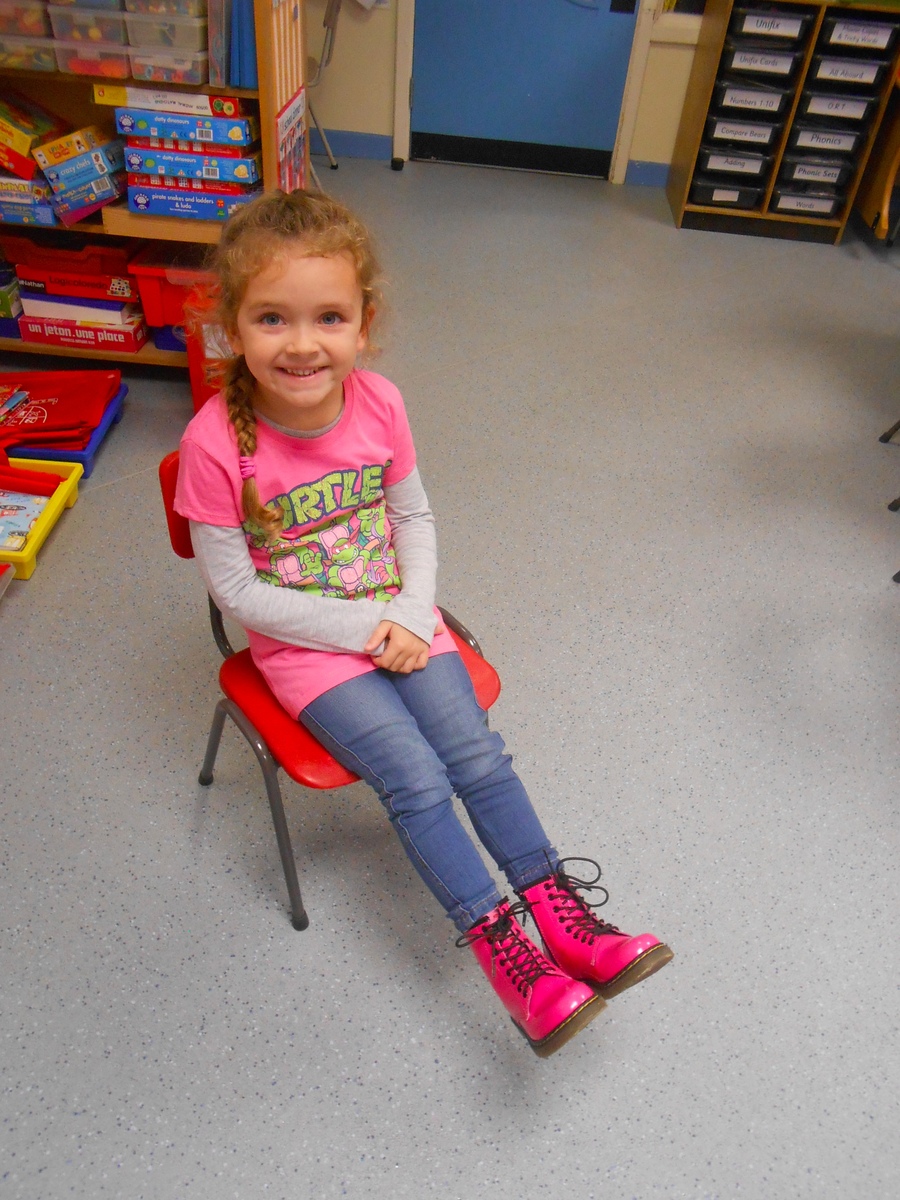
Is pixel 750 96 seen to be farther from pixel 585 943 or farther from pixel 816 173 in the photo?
pixel 585 943

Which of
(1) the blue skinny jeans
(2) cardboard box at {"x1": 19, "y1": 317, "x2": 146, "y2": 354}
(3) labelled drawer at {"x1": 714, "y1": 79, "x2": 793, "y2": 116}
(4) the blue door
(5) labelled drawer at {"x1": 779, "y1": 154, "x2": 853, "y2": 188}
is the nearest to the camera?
(1) the blue skinny jeans

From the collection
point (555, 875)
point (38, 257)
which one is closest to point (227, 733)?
point (555, 875)

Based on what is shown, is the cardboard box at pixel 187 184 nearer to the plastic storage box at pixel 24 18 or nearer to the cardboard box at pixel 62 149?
the cardboard box at pixel 62 149

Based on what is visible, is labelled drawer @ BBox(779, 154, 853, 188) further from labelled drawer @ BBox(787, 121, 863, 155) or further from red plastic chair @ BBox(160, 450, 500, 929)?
red plastic chair @ BBox(160, 450, 500, 929)

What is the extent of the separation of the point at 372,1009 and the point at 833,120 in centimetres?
350

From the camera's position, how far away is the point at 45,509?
6.32ft

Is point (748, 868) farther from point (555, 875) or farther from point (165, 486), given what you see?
point (165, 486)

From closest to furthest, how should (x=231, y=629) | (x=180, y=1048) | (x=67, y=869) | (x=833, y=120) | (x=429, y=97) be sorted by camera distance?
(x=180, y=1048) → (x=67, y=869) → (x=231, y=629) → (x=833, y=120) → (x=429, y=97)

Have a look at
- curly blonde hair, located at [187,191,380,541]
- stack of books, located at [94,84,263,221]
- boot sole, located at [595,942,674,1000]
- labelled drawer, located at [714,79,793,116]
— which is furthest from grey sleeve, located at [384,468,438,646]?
labelled drawer, located at [714,79,793,116]

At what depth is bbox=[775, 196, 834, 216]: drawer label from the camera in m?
3.56

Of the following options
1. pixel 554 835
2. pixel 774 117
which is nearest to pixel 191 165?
pixel 554 835

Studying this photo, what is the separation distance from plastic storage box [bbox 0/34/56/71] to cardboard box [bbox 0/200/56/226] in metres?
0.26

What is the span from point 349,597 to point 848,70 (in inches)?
125

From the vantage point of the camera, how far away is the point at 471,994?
1.28m
